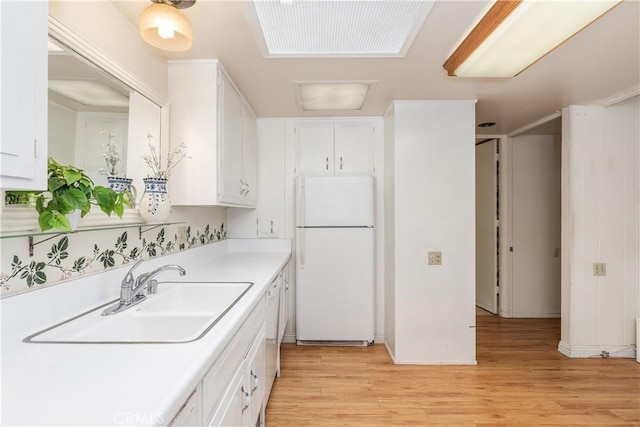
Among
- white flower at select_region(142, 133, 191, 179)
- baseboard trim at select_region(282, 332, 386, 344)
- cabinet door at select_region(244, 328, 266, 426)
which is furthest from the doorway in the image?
white flower at select_region(142, 133, 191, 179)

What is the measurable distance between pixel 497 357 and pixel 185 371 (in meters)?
3.01

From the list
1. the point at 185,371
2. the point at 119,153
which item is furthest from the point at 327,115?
the point at 185,371

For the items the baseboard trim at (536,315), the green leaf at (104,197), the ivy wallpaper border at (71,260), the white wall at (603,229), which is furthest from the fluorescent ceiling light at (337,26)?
the baseboard trim at (536,315)

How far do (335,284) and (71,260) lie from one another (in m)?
2.18

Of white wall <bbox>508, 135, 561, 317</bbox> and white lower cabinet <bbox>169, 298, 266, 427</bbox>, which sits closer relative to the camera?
white lower cabinet <bbox>169, 298, 266, 427</bbox>

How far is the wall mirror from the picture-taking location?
1.22 metres

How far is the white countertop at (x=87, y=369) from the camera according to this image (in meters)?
0.66

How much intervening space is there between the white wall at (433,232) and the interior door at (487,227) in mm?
1590

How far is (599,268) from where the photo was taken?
2947mm

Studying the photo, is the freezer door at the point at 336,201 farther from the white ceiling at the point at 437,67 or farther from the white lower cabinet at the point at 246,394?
the white lower cabinet at the point at 246,394

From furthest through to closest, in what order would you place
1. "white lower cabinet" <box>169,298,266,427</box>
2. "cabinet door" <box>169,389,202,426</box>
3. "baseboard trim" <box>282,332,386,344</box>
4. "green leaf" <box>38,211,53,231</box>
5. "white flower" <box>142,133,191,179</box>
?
"baseboard trim" <box>282,332,386,344</box>
"white flower" <box>142,133,191,179</box>
"green leaf" <box>38,211,53,231</box>
"white lower cabinet" <box>169,298,266,427</box>
"cabinet door" <box>169,389,202,426</box>

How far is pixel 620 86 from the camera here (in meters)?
2.49

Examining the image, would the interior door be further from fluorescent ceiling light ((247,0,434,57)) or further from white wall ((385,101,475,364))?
fluorescent ceiling light ((247,0,434,57))

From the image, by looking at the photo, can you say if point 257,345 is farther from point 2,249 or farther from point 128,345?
point 2,249
